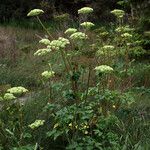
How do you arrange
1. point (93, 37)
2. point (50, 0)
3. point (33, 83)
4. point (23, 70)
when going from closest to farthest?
point (33, 83), point (23, 70), point (93, 37), point (50, 0)

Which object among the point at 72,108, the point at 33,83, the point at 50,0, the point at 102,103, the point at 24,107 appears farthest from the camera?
the point at 50,0

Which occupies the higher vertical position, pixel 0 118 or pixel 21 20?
pixel 0 118

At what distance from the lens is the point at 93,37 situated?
11680mm

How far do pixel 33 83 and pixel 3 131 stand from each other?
3.08m

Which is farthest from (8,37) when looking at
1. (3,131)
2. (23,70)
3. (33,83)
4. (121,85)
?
(3,131)

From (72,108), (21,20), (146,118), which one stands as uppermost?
(72,108)

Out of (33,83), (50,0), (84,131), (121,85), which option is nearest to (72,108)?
(84,131)

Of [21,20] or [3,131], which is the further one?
[21,20]

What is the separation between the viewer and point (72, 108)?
470 cm

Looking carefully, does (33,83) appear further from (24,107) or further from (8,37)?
(8,37)

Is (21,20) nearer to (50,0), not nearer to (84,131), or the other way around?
(50,0)

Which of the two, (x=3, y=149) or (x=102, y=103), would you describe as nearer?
(x=3, y=149)

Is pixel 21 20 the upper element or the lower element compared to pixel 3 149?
lower

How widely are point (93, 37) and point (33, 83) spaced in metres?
3.97
